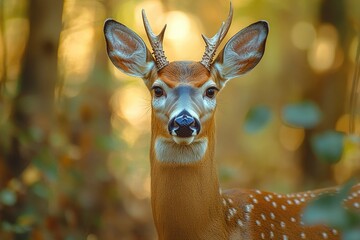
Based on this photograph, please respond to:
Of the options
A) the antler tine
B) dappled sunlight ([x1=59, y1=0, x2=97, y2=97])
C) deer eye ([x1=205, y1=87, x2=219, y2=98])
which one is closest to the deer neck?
deer eye ([x1=205, y1=87, x2=219, y2=98])

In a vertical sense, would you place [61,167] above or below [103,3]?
below

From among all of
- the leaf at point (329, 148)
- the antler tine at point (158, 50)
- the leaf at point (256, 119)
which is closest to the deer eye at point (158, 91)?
the antler tine at point (158, 50)

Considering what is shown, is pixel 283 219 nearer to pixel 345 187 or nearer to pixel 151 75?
pixel 151 75

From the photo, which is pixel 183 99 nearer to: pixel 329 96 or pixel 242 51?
pixel 242 51

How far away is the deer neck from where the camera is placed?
5977 millimetres

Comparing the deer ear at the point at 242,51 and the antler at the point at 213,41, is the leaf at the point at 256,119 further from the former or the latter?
the deer ear at the point at 242,51

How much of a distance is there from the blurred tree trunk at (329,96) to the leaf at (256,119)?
8222 mm

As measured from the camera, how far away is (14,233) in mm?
8164

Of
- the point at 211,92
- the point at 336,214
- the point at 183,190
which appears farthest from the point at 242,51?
the point at 336,214

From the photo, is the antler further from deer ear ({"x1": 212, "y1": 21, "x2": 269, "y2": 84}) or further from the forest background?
the forest background

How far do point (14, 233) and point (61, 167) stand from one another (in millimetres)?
1306

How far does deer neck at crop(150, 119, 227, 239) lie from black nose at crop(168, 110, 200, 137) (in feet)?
1.18

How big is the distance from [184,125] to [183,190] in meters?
0.66

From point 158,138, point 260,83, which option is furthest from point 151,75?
point 260,83
